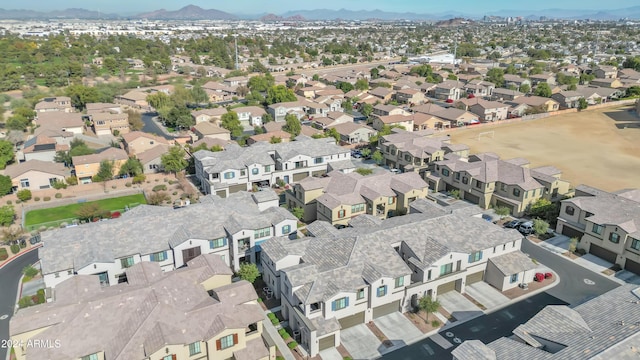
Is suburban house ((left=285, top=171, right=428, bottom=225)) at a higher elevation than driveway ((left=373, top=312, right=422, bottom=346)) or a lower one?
higher

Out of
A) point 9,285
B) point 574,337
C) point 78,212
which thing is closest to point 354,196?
point 574,337

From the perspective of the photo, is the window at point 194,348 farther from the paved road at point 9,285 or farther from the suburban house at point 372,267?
the paved road at point 9,285

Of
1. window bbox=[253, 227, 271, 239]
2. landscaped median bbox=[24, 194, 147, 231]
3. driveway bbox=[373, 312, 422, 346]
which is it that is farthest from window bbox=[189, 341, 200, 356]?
landscaped median bbox=[24, 194, 147, 231]

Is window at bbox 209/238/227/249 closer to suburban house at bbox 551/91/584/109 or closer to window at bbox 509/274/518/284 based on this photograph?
window at bbox 509/274/518/284

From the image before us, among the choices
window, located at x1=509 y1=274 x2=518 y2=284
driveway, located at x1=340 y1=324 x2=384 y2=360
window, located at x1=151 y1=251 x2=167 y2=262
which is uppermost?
window, located at x1=151 y1=251 x2=167 y2=262

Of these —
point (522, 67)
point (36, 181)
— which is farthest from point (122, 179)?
point (522, 67)

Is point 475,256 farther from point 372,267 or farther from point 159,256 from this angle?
point 159,256

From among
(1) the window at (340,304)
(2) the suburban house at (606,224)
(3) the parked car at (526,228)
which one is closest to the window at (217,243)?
(1) the window at (340,304)
